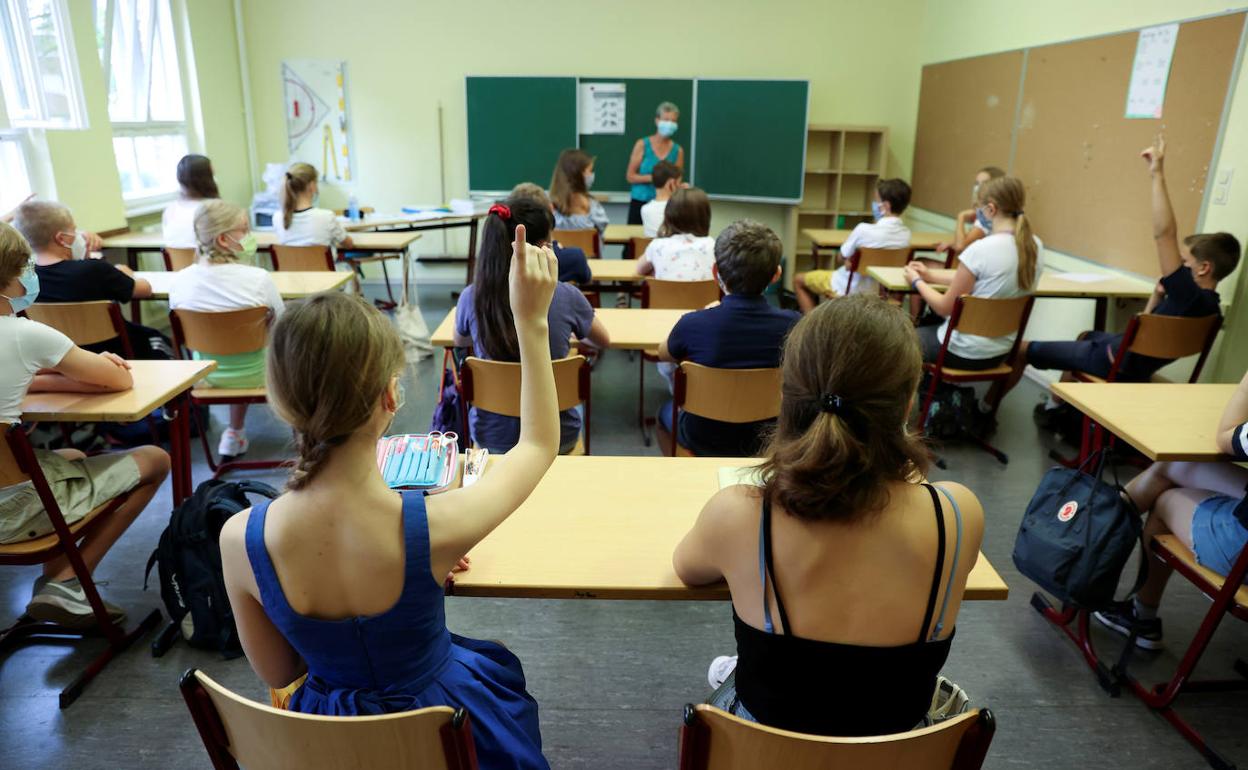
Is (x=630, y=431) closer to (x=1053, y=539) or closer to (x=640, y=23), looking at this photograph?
(x=1053, y=539)

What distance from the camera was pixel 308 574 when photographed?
107 cm

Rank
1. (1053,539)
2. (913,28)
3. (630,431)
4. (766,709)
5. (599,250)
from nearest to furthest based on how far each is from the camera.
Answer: (766,709) → (1053,539) → (630,431) → (599,250) → (913,28)

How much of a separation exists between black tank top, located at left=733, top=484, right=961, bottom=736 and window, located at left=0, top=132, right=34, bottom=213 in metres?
4.95

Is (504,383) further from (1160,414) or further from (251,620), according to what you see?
(1160,414)

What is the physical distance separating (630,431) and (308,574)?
2892 mm

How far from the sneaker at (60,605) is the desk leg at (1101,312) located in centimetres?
452

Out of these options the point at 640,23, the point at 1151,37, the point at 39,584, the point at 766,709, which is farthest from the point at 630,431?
the point at 640,23

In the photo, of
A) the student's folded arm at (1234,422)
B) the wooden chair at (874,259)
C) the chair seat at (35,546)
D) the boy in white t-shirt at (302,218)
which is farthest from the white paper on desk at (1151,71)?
the chair seat at (35,546)

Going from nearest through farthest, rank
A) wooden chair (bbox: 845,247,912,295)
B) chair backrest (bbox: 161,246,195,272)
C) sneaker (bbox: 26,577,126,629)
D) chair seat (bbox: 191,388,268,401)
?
sneaker (bbox: 26,577,126,629) < chair seat (bbox: 191,388,268,401) < chair backrest (bbox: 161,246,195,272) < wooden chair (bbox: 845,247,912,295)

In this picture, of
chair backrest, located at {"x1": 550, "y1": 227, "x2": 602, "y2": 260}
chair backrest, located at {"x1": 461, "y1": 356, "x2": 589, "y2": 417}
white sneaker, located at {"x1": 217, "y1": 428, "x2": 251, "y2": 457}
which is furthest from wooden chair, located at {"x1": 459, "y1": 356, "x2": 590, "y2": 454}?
chair backrest, located at {"x1": 550, "y1": 227, "x2": 602, "y2": 260}

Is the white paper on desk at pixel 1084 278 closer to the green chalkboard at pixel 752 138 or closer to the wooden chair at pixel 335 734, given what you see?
the green chalkboard at pixel 752 138

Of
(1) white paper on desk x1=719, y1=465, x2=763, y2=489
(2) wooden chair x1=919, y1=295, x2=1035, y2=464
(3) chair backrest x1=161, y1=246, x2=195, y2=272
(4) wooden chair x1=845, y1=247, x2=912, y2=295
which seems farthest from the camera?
(4) wooden chair x1=845, y1=247, x2=912, y2=295

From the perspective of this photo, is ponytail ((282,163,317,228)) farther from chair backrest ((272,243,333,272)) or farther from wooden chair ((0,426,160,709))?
wooden chair ((0,426,160,709))

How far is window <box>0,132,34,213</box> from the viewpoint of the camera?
14.3ft
